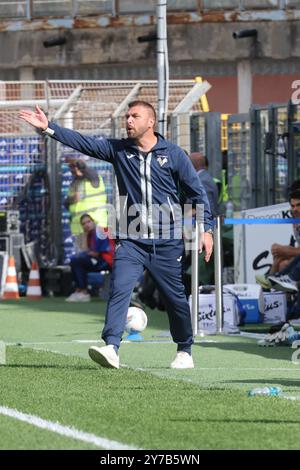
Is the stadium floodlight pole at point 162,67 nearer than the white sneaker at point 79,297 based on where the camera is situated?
Yes

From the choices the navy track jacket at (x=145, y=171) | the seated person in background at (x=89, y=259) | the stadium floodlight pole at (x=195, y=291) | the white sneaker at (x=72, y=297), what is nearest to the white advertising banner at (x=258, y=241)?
the seated person in background at (x=89, y=259)

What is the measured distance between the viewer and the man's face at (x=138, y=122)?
1246 cm

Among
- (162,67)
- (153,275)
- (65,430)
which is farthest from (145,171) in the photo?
(162,67)

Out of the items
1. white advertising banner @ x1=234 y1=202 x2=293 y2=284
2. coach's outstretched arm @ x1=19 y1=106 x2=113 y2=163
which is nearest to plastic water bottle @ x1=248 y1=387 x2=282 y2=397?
coach's outstretched arm @ x1=19 y1=106 x2=113 y2=163

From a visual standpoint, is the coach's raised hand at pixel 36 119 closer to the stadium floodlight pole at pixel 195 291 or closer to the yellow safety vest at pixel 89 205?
the stadium floodlight pole at pixel 195 291

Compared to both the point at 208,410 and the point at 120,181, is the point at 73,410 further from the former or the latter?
the point at 120,181

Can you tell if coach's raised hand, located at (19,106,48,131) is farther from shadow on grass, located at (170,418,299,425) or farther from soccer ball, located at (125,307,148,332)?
shadow on grass, located at (170,418,299,425)

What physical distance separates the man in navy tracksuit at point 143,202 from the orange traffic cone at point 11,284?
11.6m

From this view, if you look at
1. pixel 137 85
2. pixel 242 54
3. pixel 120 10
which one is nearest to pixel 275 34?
pixel 242 54

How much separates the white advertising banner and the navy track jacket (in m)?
7.73

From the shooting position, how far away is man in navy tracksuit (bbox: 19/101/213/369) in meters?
12.4

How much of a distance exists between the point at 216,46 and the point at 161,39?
20581mm

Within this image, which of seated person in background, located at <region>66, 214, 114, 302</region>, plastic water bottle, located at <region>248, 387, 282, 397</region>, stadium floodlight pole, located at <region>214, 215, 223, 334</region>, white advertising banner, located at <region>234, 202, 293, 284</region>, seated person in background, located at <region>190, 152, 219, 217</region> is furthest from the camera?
seated person in background, located at <region>66, 214, 114, 302</region>

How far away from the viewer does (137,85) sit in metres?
25.4
